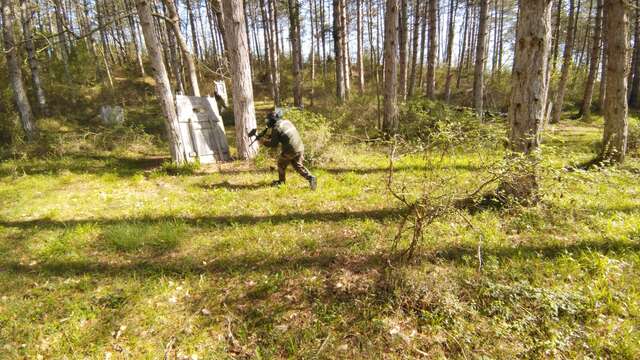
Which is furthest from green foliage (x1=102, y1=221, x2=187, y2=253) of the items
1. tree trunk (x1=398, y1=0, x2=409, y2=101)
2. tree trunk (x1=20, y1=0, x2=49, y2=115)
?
tree trunk (x1=20, y1=0, x2=49, y2=115)

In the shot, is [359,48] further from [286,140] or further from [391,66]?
[286,140]

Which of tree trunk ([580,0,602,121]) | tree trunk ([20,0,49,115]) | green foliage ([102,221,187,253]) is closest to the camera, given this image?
green foliage ([102,221,187,253])

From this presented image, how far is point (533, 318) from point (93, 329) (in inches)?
190

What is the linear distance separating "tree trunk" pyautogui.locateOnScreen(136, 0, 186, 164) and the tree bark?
176cm

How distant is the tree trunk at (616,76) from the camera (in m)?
6.91

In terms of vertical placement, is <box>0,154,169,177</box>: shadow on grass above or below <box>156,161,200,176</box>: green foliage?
above

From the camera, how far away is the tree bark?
8.41 m

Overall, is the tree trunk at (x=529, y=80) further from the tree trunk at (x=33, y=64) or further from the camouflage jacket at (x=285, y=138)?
the tree trunk at (x=33, y=64)

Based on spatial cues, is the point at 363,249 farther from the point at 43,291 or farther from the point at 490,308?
the point at 43,291

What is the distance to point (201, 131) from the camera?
380 inches

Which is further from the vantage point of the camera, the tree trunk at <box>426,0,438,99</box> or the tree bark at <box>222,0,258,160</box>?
the tree trunk at <box>426,0,438,99</box>

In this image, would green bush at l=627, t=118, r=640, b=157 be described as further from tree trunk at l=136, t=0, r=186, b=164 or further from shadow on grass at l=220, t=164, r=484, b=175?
tree trunk at l=136, t=0, r=186, b=164

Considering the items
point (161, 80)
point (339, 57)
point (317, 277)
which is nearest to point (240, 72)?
point (161, 80)

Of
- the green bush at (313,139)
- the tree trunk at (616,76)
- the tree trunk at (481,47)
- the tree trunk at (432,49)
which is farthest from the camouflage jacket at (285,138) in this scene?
the tree trunk at (432,49)
